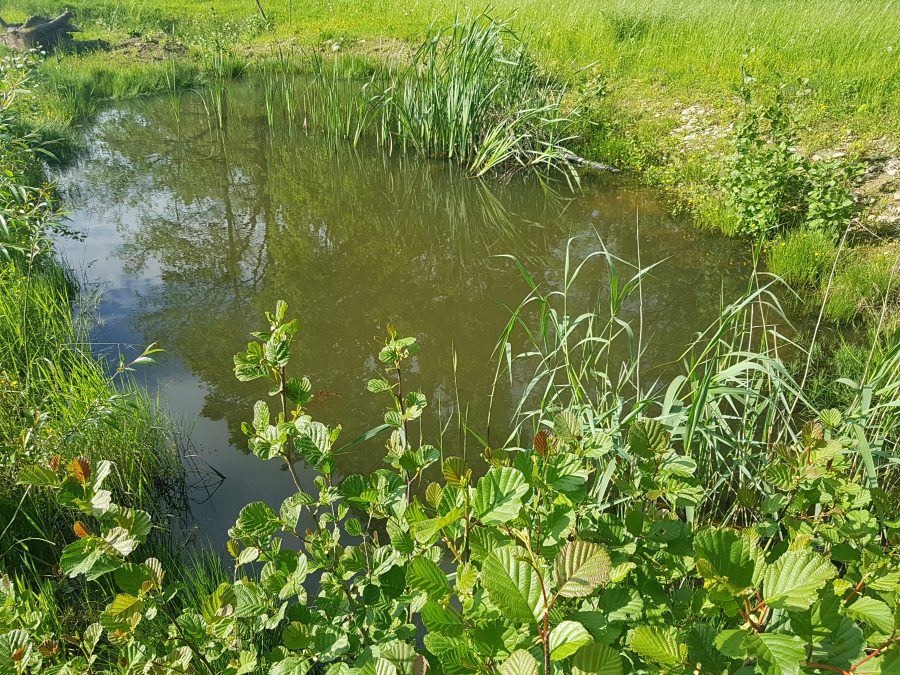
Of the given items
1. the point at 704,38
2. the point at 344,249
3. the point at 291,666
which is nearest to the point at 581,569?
the point at 291,666

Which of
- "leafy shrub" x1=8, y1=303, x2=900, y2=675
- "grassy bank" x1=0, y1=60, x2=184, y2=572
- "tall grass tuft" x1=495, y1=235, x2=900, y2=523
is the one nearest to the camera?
"leafy shrub" x1=8, y1=303, x2=900, y2=675

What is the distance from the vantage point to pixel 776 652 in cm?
68

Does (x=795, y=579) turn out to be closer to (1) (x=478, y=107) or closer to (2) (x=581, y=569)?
(2) (x=581, y=569)

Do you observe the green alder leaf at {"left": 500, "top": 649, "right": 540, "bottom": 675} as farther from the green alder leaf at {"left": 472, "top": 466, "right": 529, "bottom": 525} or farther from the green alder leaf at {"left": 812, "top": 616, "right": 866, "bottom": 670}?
the green alder leaf at {"left": 812, "top": 616, "right": 866, "bottom": 670}

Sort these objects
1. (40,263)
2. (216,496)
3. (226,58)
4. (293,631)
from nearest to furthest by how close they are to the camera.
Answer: (293,631) < (216,496) < (40,263) < (226,58)

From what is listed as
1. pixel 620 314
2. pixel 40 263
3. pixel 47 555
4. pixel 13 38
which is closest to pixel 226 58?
pixel 13 38

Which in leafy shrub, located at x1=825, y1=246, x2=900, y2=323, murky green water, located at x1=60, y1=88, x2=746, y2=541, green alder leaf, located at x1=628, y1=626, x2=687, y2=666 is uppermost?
green alder leaf, located at x1=628, y1=626, x2=687, y2=666

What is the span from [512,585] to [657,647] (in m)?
0.21

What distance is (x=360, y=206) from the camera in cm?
559

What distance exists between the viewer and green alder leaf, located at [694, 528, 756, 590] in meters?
0.77

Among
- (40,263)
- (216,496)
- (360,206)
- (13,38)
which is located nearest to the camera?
(216,496)

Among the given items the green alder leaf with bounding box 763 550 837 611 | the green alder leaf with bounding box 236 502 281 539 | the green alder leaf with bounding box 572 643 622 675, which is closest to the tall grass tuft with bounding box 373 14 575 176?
the green alder leaf with bounding box 236 502 281 539

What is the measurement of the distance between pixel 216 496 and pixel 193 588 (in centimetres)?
58

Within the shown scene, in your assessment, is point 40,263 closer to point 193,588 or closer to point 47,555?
point 47,555
